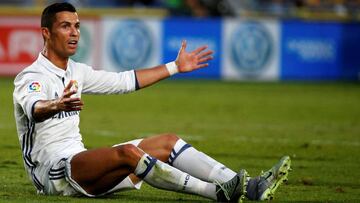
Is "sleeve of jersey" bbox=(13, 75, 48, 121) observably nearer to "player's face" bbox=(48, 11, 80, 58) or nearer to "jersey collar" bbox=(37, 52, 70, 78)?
"jersey collar" bbox=(37, 52, 70, 78)

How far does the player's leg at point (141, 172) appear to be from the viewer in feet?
23.3

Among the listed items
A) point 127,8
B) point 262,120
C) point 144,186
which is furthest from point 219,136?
point 127,8

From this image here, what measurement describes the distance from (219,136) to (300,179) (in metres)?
4.58

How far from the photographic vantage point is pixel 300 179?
9547 millimetres

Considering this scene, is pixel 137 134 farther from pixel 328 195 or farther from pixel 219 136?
pixel 328 195

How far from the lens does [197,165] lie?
24.4 ft

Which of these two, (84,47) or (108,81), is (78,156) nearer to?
(108,81)

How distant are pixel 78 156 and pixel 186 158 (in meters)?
0.86

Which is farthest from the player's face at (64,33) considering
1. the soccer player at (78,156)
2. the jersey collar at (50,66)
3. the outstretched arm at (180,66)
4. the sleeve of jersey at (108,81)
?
the outstretched arm at (180,66)

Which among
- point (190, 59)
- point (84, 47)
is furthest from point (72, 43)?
point (84, 47)

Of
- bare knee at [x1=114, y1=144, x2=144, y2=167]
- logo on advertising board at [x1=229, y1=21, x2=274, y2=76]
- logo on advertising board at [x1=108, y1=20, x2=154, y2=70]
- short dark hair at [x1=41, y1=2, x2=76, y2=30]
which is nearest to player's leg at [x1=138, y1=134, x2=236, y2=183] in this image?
bare knee at [x1=114, y1=144, x2=144, y2=167]

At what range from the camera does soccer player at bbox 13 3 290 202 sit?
715 cm

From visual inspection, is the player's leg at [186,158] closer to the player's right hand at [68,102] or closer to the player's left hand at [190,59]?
the player's left hand at [190,59]

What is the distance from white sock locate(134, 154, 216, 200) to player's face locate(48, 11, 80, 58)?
1.16m
